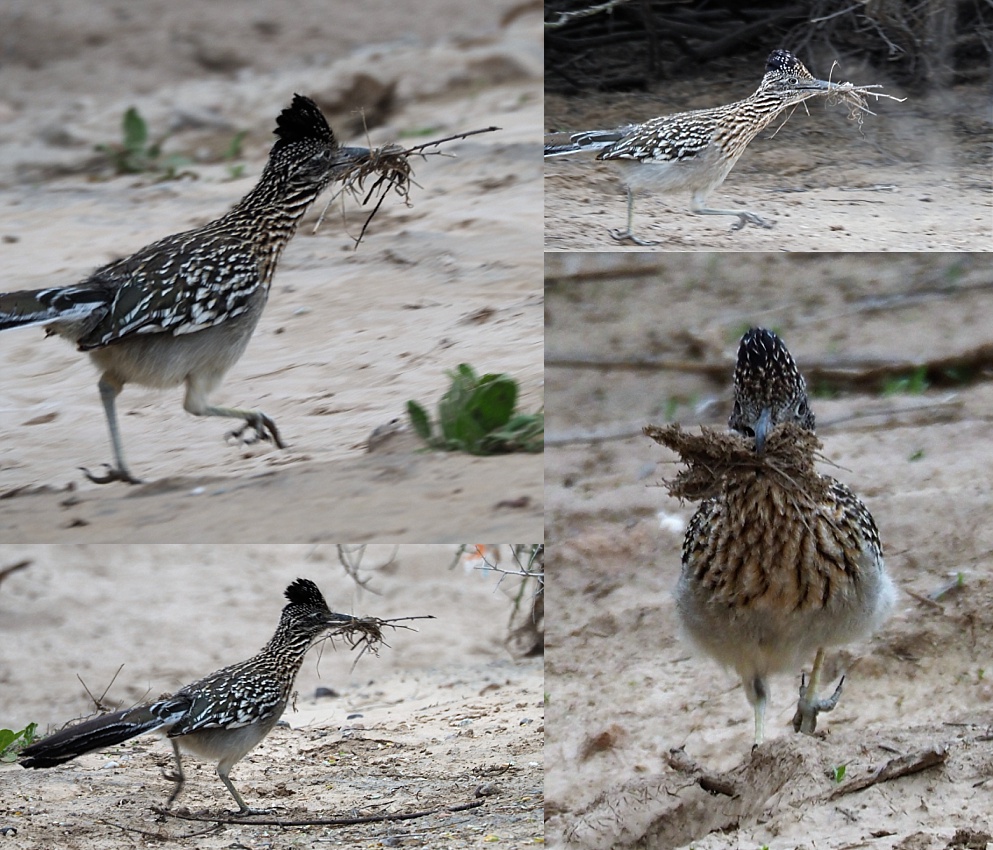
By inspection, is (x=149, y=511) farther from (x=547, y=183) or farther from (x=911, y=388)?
(x=911, y=388)

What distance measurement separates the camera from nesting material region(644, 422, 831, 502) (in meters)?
2.60

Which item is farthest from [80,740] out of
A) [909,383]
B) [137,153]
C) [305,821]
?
[909,383]

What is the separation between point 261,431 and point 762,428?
1426 millimetres

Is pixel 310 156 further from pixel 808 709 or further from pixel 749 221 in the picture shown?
pixel 808 709

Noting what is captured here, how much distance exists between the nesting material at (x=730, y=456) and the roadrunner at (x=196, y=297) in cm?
126

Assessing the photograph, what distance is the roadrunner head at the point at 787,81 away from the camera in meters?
3.34

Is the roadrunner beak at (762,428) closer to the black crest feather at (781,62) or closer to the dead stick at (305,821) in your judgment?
the black crest feather at (781,62)

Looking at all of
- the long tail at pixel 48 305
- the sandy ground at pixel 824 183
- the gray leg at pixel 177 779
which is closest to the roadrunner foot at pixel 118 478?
the long tail at pixel 48 305

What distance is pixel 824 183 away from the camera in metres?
3.42

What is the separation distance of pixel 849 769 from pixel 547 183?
186 cm

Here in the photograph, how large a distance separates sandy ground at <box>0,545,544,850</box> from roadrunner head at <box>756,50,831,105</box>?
212cm

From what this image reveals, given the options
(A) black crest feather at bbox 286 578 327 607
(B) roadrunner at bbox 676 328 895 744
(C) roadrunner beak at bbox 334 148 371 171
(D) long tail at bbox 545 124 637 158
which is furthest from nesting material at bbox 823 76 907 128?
(A) black crest feather at bbox 286 578 327 607

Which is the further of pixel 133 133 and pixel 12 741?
pixel 133 133

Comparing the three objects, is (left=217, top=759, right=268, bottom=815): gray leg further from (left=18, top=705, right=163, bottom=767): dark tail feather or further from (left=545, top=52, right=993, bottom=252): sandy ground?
(left=545, top=52, right=993, bottom=252): sandy ground
